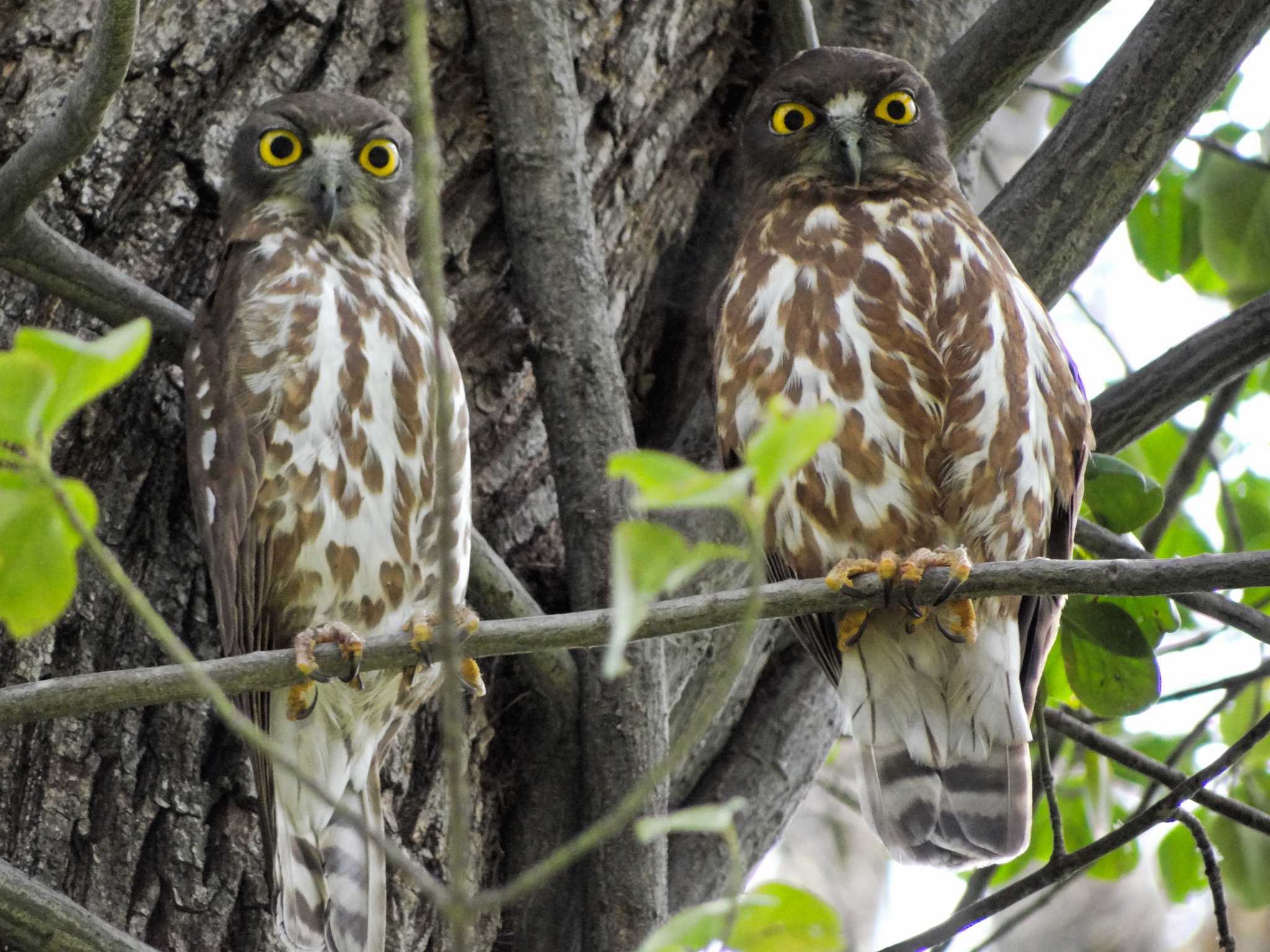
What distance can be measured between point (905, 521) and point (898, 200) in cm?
99

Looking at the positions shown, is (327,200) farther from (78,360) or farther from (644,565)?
(644,565)

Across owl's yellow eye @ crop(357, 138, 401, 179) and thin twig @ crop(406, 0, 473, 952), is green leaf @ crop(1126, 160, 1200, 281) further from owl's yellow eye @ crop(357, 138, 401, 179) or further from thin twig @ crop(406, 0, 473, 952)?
thin twig @ crop(406, 0, 473, 952)

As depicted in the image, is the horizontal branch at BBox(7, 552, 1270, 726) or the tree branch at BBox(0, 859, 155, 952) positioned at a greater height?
the horizontal branch at BBox(7, 552, 1270, 726)

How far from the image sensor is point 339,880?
3482 mm

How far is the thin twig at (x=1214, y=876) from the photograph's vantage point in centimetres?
327

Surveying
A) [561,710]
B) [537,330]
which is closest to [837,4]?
[537,330]

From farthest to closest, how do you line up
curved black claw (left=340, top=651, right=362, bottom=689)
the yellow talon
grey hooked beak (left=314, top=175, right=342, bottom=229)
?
grey hooked beak (left=314, top=175, right=342, bottom=229)
the yellow talon
curved black claw (left=340, top=651, right=362, bottom=689)

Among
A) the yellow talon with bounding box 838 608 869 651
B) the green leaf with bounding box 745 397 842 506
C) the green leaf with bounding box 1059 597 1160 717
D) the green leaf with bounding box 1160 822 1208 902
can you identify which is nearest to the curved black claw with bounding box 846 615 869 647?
the yellow talon with bounding box 838 608 869 651

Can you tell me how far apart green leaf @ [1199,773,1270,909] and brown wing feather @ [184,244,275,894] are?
2656mm

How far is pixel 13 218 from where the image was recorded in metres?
2.95

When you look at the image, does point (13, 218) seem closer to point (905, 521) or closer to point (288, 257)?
point (288, 257)

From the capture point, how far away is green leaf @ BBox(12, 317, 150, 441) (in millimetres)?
1275

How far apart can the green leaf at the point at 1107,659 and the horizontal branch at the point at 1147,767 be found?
7cm

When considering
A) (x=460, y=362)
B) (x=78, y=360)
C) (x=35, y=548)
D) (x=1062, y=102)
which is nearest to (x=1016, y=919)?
(x=460, y=362)
